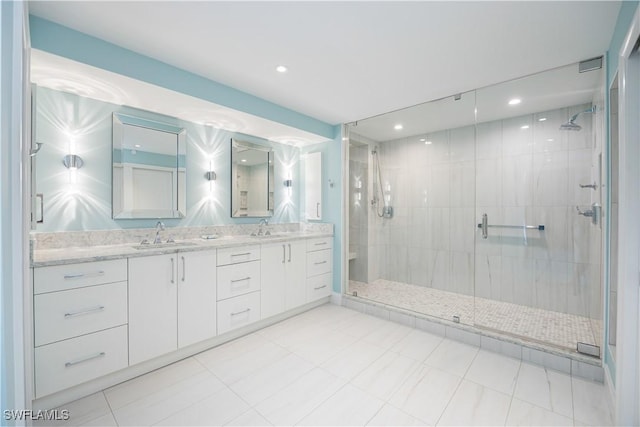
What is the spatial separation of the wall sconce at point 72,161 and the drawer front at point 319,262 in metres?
2.31

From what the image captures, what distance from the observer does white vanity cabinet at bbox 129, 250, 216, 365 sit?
1.97m

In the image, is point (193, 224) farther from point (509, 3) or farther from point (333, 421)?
point (509, 3)

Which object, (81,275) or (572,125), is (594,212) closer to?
(572,125)

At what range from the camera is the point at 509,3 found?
1.51 meters

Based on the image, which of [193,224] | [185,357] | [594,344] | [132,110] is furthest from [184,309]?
[594,344]

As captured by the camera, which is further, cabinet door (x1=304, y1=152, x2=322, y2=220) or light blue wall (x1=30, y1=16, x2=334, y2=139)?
cabinet door (x1=304, y1=152, x2=322, y2=220)

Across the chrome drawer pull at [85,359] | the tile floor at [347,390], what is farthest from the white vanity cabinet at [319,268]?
the chrome drawer pull at [85,359]

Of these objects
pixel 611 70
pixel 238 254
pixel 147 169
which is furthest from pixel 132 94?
pixel 611 70

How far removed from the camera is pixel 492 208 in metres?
3.39

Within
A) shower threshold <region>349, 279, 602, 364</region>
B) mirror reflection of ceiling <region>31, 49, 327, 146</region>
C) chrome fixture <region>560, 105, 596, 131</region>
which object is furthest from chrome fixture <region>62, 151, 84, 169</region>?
chrome fixture <region>560, 105, 596, 131</region>

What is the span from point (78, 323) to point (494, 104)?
3.97 meters

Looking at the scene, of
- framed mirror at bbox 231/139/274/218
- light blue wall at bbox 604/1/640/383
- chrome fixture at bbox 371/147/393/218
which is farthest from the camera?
chrome fixture at bbox 371/147/393/218

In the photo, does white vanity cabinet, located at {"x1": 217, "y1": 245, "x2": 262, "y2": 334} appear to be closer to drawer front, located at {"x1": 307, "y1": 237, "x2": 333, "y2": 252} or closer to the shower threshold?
drawer front, located at {"x1": 307, "y1": 237, "x2": 333, "y2": 252}

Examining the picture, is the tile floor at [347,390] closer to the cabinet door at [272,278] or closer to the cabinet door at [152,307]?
the cabinet door at [152,307]
